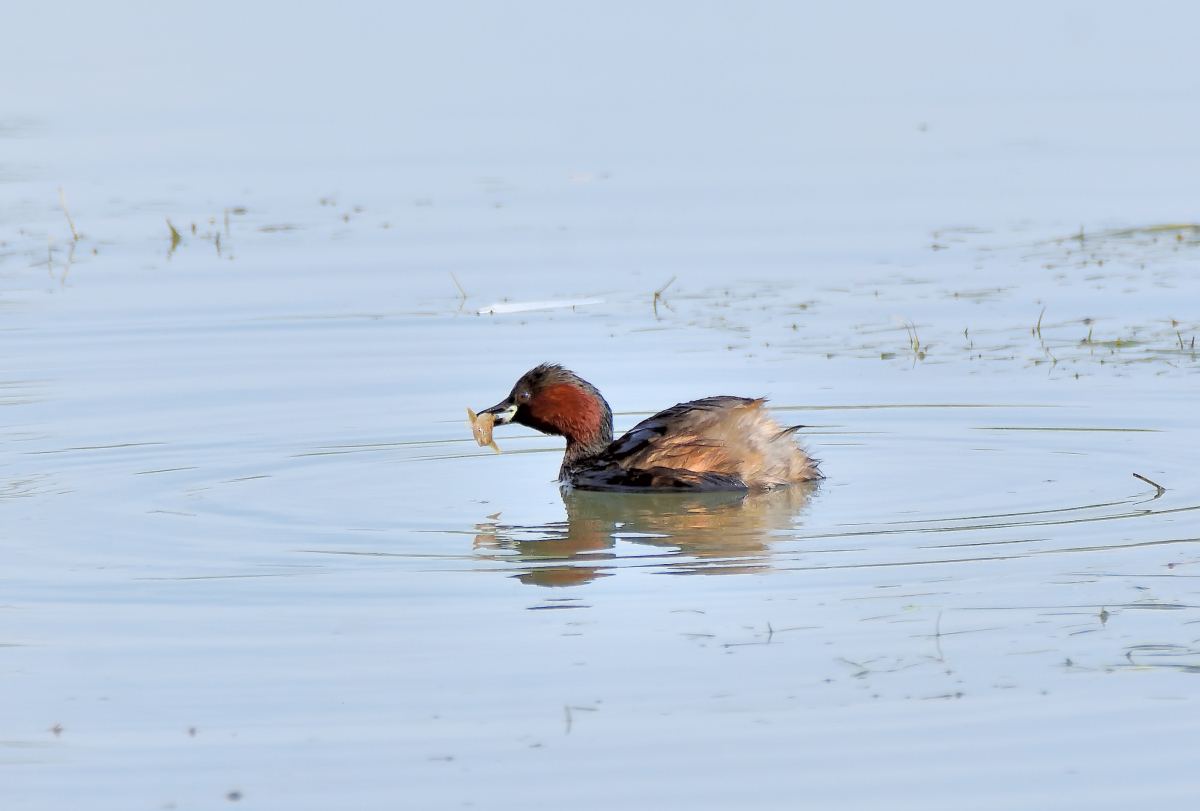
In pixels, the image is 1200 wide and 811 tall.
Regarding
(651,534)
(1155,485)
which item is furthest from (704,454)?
(1155,485)

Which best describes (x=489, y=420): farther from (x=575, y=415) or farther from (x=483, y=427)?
(x=575, y=415)

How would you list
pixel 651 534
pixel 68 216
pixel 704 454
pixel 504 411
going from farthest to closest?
pixel 68 216 → pixel 504 411 → pixel 704 454 → pixel 651 534

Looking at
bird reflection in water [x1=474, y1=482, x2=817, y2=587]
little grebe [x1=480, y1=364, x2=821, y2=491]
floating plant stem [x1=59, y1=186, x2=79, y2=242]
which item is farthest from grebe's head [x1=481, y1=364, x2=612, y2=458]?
floating plant stem [x1=59, y1=186, x2=79, y2=242]

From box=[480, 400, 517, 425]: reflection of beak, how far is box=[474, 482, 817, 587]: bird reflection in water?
2.56 ft

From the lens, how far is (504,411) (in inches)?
441

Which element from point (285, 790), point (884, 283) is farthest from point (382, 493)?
point (884, 283)

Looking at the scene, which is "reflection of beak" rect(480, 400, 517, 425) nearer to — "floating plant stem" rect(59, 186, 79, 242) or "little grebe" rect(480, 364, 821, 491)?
"little grebe" rect(480, 364, 821, 491)

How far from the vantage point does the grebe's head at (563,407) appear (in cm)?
1115

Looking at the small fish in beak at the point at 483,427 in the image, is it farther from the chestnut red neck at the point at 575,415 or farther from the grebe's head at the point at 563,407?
the chestnut red neck at the point at 575,415

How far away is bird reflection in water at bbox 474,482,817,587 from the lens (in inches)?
338

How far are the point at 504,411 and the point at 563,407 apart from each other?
37 cm

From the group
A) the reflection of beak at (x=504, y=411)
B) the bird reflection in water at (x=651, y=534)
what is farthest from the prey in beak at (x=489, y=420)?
the bird reflection in water at (x=651, y=534)

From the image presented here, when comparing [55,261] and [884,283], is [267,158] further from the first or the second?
[884,283]

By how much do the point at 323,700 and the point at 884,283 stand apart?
906 cm
